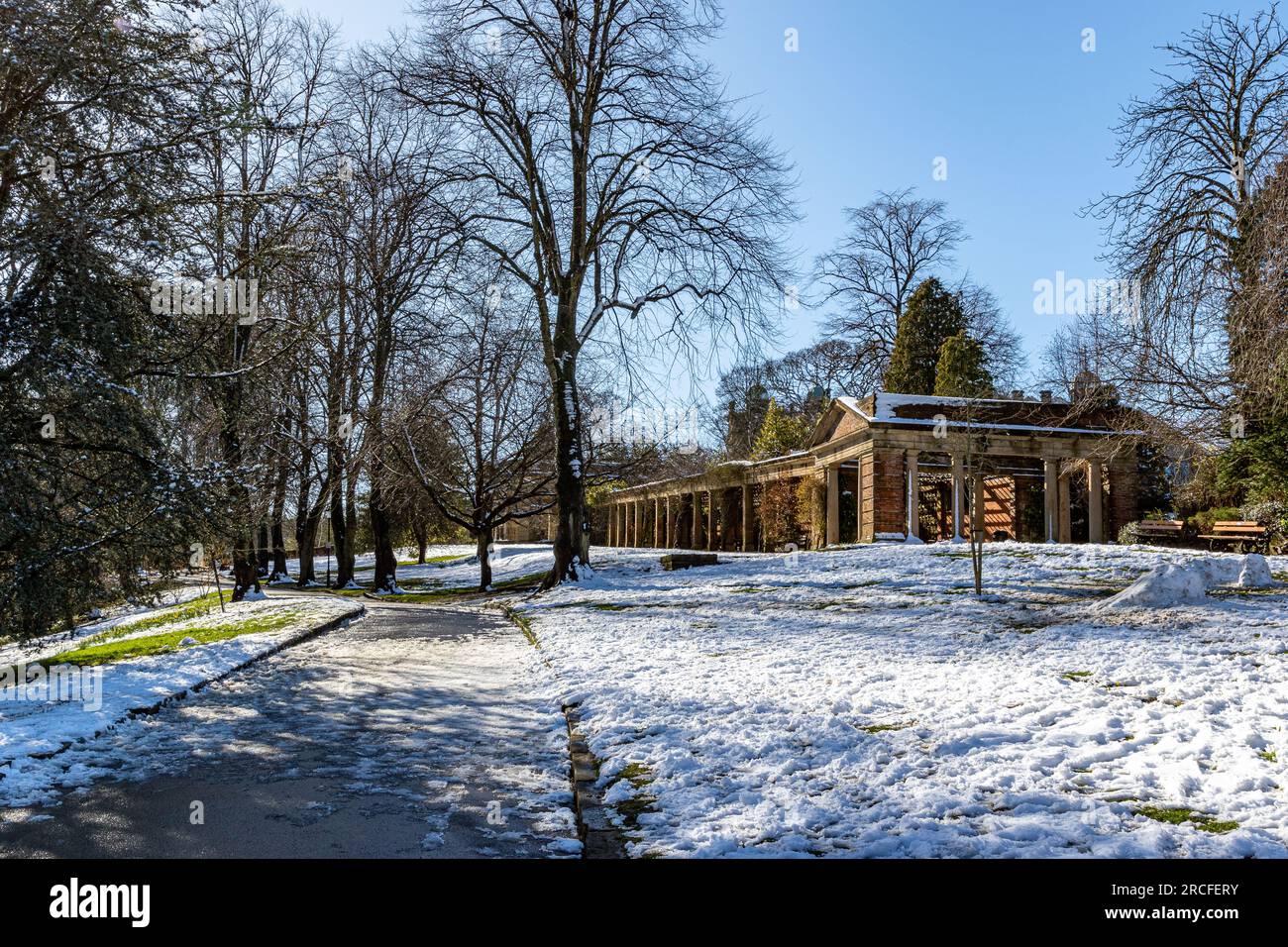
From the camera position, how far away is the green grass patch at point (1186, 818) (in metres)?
3.72

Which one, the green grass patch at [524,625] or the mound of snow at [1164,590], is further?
the green grass patch at [524,625]

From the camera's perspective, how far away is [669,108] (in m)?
18.8

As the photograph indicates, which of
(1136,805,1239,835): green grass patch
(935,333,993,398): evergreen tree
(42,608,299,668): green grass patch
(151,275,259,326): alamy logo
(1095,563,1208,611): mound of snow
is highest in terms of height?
(935,333,993,398): evergreen tree

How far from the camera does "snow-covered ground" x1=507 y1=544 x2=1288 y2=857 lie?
3838 millimetres

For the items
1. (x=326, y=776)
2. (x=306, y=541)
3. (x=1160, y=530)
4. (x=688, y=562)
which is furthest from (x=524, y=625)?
(x=1160, y=530)

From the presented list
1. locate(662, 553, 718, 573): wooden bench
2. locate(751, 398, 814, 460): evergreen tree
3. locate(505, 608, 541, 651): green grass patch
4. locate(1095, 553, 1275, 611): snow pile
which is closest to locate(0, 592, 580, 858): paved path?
locate(505, 608, 541, 651): green grass patch

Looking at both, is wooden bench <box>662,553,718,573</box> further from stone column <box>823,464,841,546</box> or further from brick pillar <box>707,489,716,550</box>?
brick pillar <box>707,489,716,550</box>

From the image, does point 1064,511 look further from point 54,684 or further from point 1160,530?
point 54,684

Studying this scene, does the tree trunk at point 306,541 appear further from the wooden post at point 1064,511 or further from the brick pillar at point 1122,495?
the brick pillar at point 1122,495

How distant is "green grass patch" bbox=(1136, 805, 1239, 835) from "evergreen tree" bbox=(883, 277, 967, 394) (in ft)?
126

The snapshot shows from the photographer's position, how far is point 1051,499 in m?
26.9
